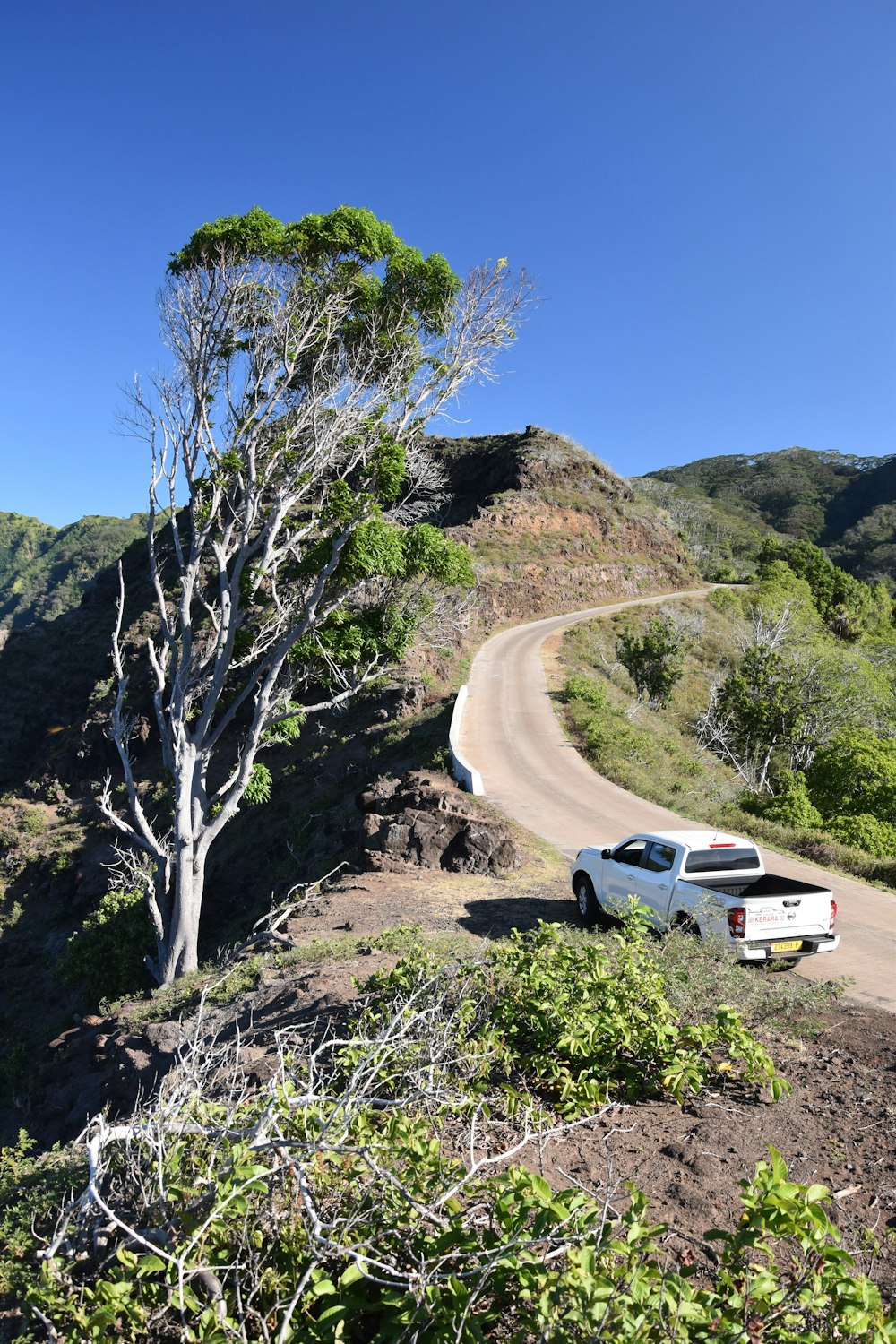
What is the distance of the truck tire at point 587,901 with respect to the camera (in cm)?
1014

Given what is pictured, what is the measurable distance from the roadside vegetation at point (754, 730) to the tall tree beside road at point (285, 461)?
8.47 meters

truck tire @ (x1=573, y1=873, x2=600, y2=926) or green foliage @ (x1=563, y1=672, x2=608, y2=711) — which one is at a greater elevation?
green foliage @ (x1=563, y1=672, x2=608, y2=711)

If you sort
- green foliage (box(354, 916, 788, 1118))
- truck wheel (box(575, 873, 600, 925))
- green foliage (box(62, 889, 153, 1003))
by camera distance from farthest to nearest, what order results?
green foliage (box(62, 889, 153, 1003)), truck wheel (box(575, 873, 600, 925)), green foliage (box(354, 916, 788, 1118))

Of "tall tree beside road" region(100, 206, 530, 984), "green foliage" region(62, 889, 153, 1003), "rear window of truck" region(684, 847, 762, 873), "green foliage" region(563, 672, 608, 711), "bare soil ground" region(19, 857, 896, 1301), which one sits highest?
"tall tree beside road" region(100, 206, 530, 984)

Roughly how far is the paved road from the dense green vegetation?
2.99m

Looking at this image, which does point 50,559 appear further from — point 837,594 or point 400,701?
point 400,701

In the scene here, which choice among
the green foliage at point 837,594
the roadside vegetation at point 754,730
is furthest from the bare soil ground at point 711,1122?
the green foliage at point 837,594

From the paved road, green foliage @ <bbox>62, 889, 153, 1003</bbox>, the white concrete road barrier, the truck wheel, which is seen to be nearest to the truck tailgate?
the paved road

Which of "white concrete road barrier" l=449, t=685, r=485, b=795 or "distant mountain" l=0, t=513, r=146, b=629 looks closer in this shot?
"white concrete road barrier" l=449, t=685, r=485, b=795

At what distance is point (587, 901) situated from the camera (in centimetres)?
1023

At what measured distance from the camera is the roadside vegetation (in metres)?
16.1

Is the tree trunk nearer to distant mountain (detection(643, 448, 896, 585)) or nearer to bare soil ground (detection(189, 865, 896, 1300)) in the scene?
bare soil ground (detection(189, 865, 896, 1300))

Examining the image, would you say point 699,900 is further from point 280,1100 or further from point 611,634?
point 611,634

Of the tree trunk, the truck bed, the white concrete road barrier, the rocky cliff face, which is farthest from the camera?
the rocky cliff face
